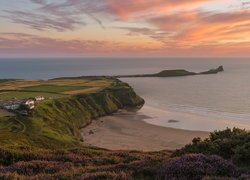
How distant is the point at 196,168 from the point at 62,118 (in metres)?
68.2

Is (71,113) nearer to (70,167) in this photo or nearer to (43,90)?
(43,90)

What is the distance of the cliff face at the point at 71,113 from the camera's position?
189 feet

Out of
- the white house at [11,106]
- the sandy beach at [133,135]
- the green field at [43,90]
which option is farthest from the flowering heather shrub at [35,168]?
the green field at [43,90]

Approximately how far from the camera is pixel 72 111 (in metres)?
84.7

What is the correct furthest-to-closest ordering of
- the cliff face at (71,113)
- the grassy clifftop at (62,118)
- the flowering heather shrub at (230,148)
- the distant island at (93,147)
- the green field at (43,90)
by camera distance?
1. the green field at (43,90)
2. the cliff face at (71,113)
3. the grassy clifftop at (62,118)
4. the flowering heather shrub at (230,148)
5. the distant island at (93,147)

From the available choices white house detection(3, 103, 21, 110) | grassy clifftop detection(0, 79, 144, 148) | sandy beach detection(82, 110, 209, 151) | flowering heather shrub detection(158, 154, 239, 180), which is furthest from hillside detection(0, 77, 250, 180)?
white house detection(3, 103, 21, 110)

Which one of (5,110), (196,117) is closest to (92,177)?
(5,110)

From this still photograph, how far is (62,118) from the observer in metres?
76.8

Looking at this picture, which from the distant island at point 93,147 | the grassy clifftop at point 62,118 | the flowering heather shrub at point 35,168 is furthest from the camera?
the grassy clifftop at point 62,118

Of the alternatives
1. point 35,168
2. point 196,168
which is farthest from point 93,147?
point 196,168

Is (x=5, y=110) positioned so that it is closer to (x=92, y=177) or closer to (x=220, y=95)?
(x=92, y=177)

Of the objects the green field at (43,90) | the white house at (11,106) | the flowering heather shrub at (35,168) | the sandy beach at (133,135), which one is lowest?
the sandy beach at (133,135)

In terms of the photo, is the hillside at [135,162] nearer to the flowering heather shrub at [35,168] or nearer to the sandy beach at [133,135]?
the flowering heather shrub at [35,168]

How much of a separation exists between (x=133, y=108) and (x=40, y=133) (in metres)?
54.1
